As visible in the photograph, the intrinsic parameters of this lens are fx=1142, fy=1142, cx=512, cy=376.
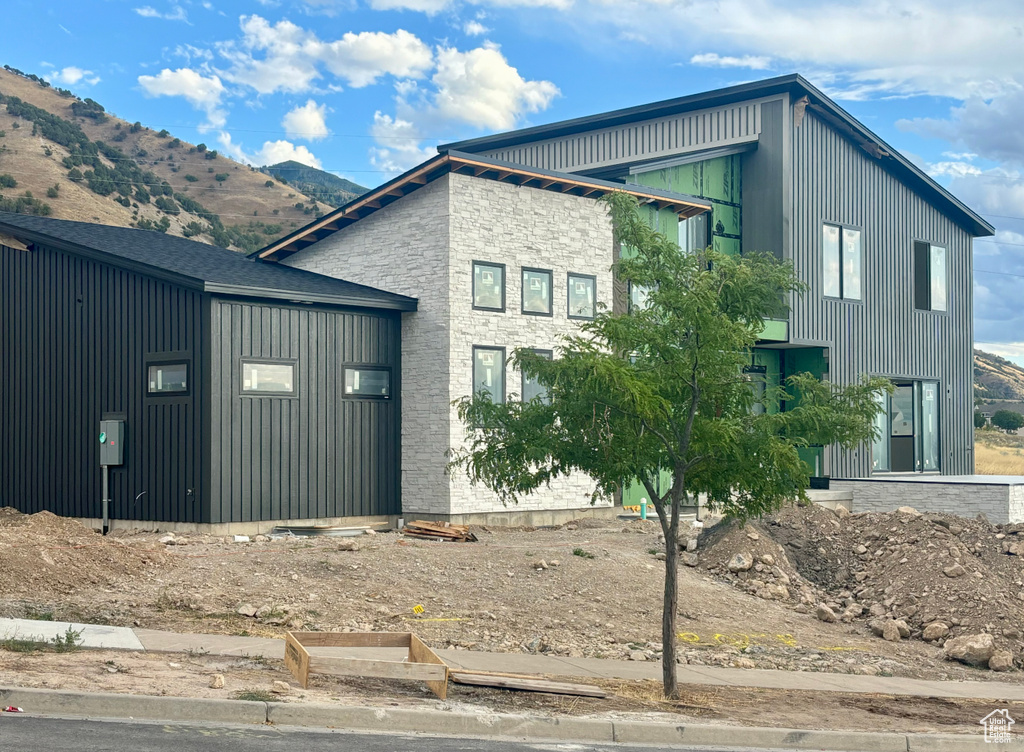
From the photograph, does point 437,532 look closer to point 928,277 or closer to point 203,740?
point 203,740

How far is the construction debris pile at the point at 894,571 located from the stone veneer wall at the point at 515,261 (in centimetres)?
487

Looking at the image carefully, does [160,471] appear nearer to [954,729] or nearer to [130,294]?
[130,294]

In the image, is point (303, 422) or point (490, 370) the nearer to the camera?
point (303, 422)

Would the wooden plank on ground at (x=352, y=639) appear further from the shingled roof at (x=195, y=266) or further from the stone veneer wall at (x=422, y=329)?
the stone veneer wall at (x=422, y=329)

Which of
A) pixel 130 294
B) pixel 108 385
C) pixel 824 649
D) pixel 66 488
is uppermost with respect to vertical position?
pixel 130 294

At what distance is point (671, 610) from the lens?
11688 mm

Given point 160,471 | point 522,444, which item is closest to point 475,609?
point 522,444

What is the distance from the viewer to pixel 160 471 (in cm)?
2127

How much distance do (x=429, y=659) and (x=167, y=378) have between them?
12.3 meters

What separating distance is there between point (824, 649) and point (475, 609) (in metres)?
4.69

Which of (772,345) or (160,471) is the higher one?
(772,345)

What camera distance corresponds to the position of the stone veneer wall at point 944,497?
26.1m

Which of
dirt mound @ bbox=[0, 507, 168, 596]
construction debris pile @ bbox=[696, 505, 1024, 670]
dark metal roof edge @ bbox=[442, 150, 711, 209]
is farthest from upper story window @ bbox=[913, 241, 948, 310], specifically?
dirt mound @ bbox=[0, 507, 168, 596]

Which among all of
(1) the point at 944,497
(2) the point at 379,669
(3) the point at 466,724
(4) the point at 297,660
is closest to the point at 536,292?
(1) the point at 944,497
